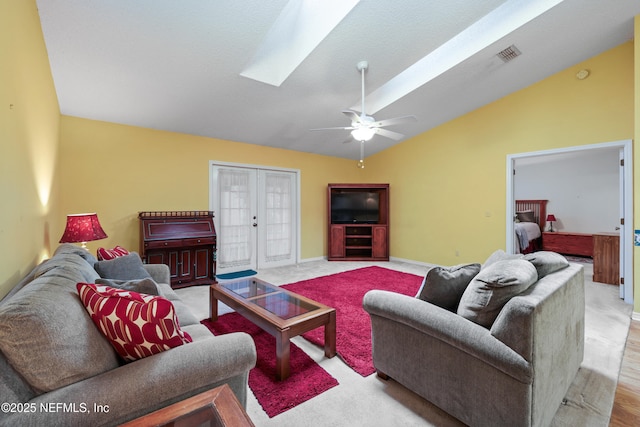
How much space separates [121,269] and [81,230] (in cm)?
102

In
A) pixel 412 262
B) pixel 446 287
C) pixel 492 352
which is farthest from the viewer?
pixel 412 262

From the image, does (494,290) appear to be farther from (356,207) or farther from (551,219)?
(551,219)

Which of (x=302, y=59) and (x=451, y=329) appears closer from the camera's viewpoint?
(x=451, y=329)

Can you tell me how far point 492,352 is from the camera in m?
1.30

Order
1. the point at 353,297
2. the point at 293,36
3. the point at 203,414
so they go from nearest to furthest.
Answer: the point at 203,414 < the point at 293,36 < the point at 353,297

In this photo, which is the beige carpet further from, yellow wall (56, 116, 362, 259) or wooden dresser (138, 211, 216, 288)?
yellow wall (56, 116, 362, 259)

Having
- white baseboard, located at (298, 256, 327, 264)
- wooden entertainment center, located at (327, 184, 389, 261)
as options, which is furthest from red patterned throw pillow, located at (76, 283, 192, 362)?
wooden entertainment center, located at (327, 184, 389, 261)

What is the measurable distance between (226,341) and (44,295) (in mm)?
709

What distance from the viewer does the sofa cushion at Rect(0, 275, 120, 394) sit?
0.85m

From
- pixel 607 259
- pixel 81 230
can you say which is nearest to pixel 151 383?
pixel 81 230

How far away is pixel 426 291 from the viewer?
173cm

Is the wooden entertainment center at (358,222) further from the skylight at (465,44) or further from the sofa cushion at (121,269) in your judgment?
the sofa cushion at (121,269)

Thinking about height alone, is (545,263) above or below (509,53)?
below

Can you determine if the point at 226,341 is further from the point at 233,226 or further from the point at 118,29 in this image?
the point at 233,226
